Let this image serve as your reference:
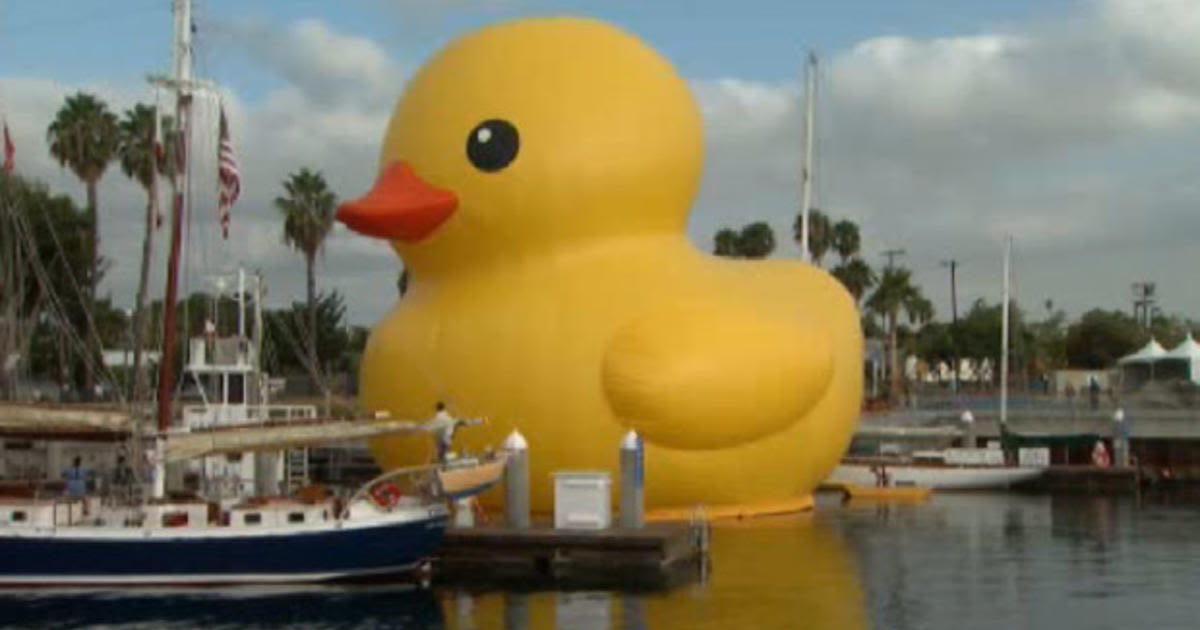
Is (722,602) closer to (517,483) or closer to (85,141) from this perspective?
(517,483)

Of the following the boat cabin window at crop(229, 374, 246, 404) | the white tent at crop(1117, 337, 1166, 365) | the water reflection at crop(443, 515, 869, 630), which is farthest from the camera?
the white tent at crop(1117, 337, 1166, 365)

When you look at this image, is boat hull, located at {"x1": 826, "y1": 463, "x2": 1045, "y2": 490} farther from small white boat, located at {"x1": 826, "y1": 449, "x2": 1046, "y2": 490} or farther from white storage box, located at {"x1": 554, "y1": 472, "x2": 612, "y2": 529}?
white storage box, located at {"x1": 554, "y1": 472, "x2": 612, "y2": 529}

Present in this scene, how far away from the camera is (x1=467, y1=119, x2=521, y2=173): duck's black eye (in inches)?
883

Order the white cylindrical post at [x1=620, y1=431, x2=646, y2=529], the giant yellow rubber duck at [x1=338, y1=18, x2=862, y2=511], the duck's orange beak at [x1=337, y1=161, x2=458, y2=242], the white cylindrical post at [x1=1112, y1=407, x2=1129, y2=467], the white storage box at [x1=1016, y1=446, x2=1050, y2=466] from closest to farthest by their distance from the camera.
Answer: the white cylindrical post at [x1=620, y1=431, x2=646, y2=529]
the giant yellow rubber duck at [x1=338, y1=18, x2=862, y2=511]
the duck's orange beak at [x1=337, y1=161, x2=458, y2=242]
the white cylindrical post at [x1=1112, y1=407, x2=1129, y2=467]
the white storage box at [x1=1016, y1=446, x2=1050, y2=466]

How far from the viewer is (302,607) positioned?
1808cm

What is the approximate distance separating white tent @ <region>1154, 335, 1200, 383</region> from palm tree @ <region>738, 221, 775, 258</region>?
1599cm

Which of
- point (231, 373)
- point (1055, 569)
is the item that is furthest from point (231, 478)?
point (1055, 569)

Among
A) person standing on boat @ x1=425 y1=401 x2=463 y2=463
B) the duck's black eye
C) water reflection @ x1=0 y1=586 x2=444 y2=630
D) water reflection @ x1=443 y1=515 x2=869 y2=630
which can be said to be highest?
the duck's black eye

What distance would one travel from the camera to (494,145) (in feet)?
73.6

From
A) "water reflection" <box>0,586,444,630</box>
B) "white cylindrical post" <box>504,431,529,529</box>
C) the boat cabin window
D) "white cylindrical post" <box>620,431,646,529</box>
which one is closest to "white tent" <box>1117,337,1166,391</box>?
the boat cabin window

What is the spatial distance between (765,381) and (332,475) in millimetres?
14438

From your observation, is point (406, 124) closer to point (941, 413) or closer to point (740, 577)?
point (740, 577)

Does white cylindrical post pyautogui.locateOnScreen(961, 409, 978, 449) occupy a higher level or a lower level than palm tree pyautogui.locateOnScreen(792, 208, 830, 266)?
lower

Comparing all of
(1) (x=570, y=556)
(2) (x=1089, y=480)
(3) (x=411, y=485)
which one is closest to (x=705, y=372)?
(1) (x=570, y=556)
